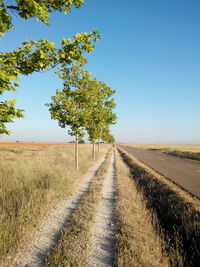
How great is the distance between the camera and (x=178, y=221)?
496 centimetres

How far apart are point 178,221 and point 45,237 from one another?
4176 millimetres

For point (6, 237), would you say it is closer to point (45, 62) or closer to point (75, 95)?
point (45, 62)

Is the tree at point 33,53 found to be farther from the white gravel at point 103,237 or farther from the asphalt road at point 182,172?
the asphalt road at point 182,172

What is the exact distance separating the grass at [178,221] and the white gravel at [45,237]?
259 centimetres

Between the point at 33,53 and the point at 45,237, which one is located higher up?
the point at 33,53

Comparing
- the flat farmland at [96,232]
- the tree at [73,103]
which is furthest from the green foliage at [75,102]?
the flat farmland at [96,232]

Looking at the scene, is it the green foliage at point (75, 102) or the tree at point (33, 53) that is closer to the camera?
the tree at point (33, 53)

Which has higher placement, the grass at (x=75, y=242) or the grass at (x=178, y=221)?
the grass at (x=75, y=242)

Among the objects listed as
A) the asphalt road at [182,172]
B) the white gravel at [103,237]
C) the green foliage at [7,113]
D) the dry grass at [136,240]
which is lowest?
the asphalt road at [182,172]

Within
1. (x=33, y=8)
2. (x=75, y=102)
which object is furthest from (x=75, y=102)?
(x=33, y=8)

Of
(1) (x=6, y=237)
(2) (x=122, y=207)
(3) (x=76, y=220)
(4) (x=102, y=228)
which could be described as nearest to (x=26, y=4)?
(1) (x=6, y=237)

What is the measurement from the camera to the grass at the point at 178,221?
10.8 feet

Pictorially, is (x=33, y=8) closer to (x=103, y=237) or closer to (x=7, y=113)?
(x=7, y=113)

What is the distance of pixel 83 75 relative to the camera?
11180 mm
